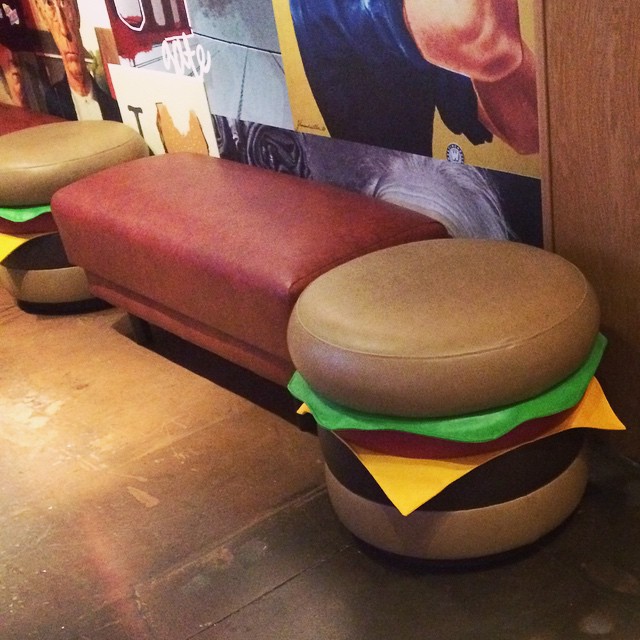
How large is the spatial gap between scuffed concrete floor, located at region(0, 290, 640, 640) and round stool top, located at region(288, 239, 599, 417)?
377 mm

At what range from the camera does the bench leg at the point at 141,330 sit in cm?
285

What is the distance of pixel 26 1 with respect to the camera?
12.8 ft

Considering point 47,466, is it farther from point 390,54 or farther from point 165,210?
point 390,54

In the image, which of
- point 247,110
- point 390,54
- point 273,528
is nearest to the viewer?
point 273,528

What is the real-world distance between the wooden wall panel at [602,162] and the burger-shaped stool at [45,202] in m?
1.81

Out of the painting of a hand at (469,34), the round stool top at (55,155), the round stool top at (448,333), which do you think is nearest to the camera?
the round stool top at (448,333)

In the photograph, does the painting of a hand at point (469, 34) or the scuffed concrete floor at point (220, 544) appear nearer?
the scuffed concrete floor at point (220, 544)

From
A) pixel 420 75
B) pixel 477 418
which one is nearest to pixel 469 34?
pixel 420 75

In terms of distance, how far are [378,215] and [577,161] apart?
0.58 meters

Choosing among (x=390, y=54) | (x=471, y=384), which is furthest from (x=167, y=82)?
(x=471, y=384)

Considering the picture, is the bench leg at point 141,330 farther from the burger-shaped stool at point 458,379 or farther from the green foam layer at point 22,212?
the burger-shaped stool at point 458,379
